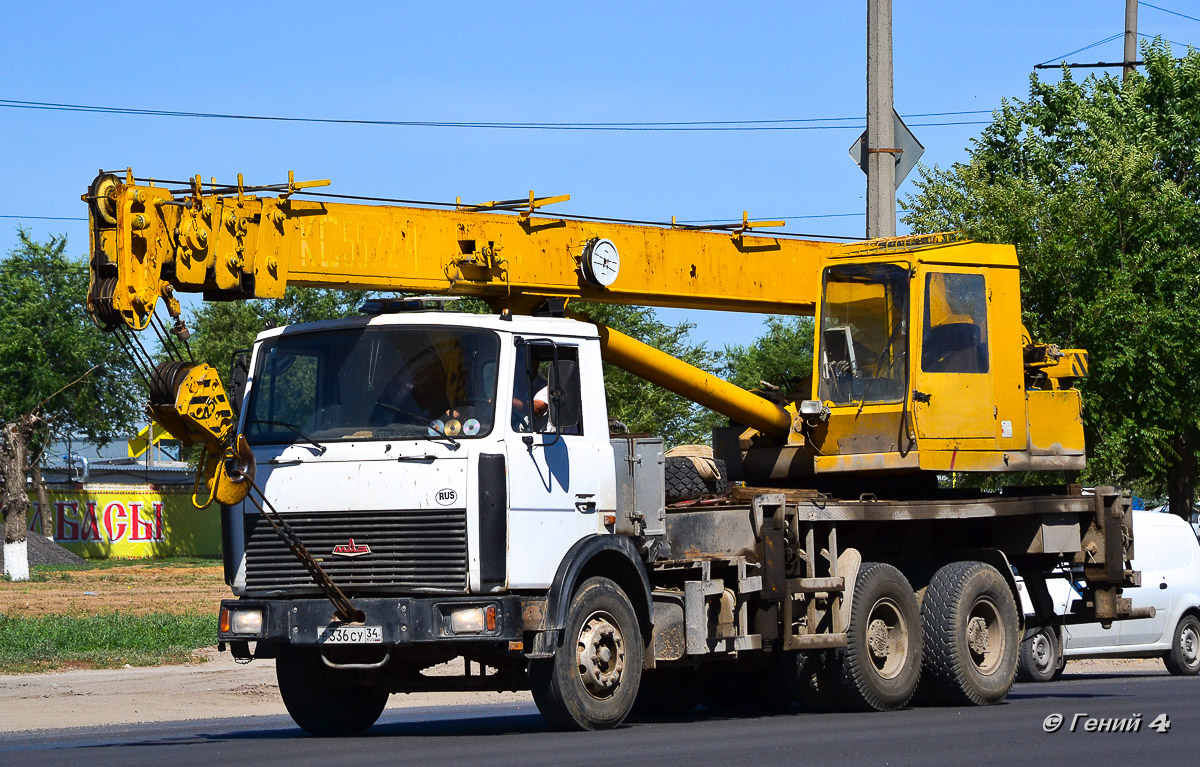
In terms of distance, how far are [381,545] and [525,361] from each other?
1639 millimetres

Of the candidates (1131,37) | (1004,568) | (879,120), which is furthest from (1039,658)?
(1131,37)

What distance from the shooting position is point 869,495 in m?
14.8

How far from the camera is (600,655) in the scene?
11586 millimetres

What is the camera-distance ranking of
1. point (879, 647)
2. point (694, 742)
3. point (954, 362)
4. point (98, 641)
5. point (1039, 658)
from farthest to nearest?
point (98, 641) → point (1039, 658) → point (954, 362) → point (879, 647) → point (694, 742)

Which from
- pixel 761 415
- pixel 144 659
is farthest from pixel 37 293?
pixel 761 415

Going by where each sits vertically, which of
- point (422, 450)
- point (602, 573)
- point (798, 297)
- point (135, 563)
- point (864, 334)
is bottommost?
point (135, 563)

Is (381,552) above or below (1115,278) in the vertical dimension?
below

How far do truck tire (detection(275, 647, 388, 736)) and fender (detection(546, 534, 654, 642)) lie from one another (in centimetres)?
197

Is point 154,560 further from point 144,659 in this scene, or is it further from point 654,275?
→ point 654,275

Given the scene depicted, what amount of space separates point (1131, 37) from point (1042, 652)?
19.3 meters

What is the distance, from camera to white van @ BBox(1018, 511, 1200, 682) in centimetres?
1991

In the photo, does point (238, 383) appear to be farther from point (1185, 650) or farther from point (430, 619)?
point (1185, 650)

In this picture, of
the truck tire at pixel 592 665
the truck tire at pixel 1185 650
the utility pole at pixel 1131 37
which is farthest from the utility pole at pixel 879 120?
the utility pole at pixel 1131 37

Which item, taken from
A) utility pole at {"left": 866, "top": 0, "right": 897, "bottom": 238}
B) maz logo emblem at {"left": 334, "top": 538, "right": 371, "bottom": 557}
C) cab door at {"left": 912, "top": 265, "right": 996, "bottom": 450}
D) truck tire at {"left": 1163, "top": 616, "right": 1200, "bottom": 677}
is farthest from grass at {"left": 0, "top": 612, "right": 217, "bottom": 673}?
truck tire at {"left": 1163, "top": 616, "right": 1200, "bottom": 677}
